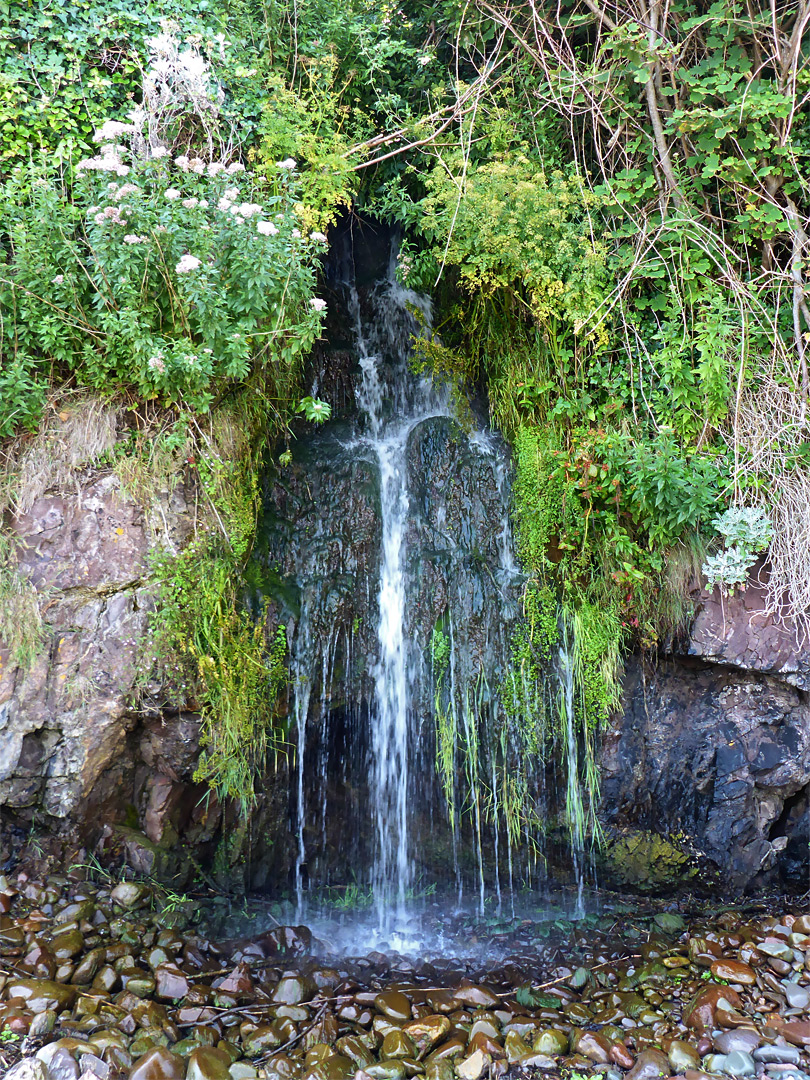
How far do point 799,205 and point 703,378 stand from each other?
4.36ft

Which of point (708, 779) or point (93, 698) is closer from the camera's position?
point (93, 698)

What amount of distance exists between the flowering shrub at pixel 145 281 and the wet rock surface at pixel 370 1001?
255 centimetres

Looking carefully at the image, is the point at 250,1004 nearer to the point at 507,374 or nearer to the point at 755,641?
the point at 755,641

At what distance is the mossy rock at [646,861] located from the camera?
4332 millimetres

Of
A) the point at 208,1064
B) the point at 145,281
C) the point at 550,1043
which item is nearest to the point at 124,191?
the point at 145,281

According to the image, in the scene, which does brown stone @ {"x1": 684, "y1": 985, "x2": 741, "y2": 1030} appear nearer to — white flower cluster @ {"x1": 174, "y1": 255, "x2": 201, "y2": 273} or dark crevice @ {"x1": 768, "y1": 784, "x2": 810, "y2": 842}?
dark crevice @ {"x1": 768, "y1": 784, "x2": 810, "y2": 842}

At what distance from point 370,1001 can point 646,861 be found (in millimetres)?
1948

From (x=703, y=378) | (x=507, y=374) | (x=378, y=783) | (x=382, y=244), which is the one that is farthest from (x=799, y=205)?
(x=378, y=783)

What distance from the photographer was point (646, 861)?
14.4 ft

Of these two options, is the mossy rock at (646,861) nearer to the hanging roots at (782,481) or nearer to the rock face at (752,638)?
the rock face at (752,638)

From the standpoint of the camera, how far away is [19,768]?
3588 millimetres

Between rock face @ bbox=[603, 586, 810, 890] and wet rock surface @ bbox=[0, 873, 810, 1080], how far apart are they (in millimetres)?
405

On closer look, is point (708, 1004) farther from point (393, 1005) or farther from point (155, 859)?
point (155, 859)

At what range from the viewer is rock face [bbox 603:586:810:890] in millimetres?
4148
